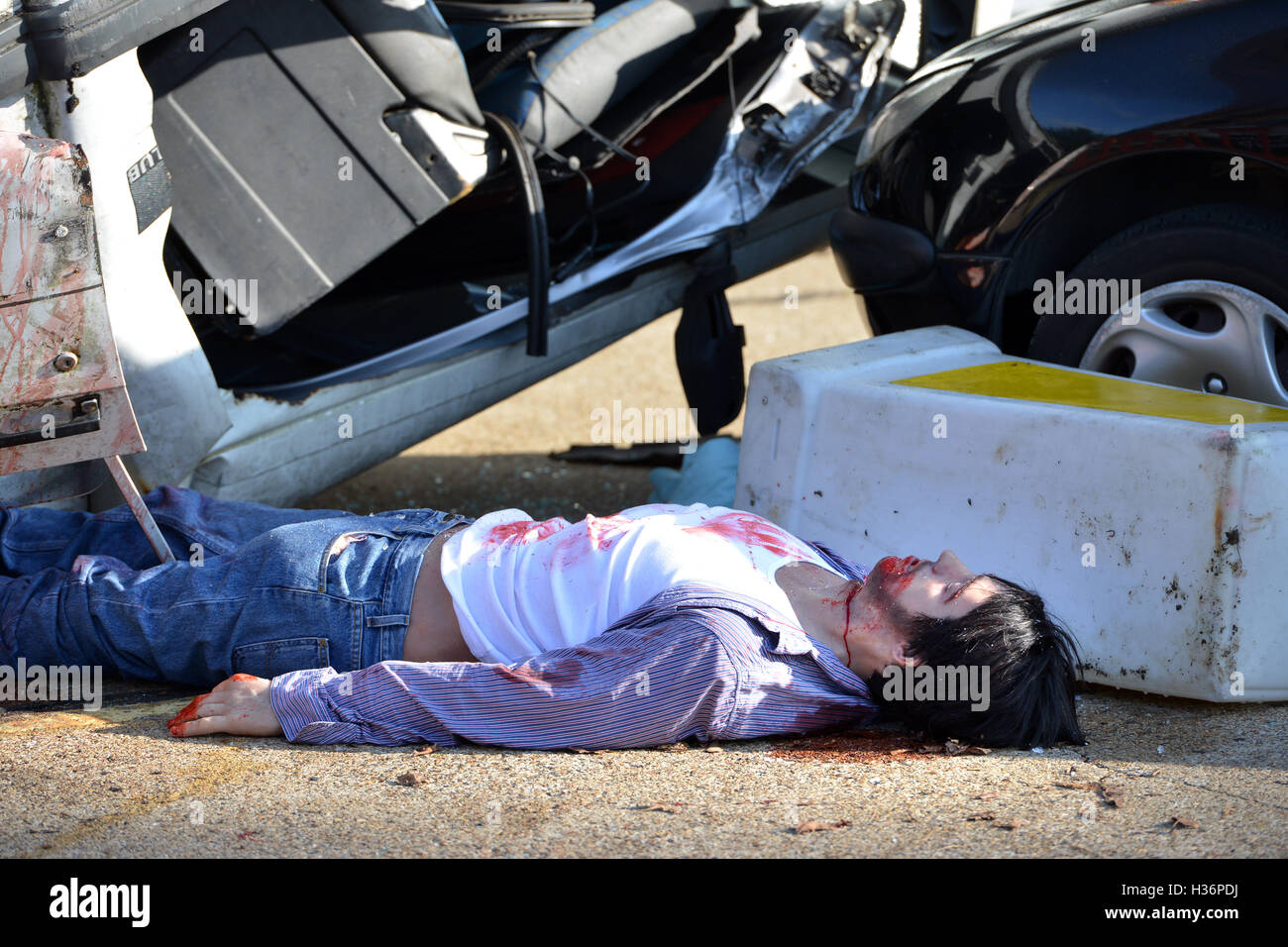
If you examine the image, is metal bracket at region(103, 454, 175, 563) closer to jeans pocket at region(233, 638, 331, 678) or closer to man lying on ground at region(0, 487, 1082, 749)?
Answer: man lying on ground at region(0, 487, 1082, 749)

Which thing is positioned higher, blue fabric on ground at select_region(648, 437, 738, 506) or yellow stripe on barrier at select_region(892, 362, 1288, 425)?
yellow stripe on barrier at select_region(892, 362, 1288, 425)

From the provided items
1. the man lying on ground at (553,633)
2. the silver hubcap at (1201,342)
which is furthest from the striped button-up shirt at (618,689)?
the silver hubcap at (1201,342)

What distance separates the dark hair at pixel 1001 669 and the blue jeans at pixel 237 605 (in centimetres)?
97

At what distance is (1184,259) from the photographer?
3086mm

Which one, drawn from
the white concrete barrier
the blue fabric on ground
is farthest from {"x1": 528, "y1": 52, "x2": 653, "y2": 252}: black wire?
the white concrete barrier

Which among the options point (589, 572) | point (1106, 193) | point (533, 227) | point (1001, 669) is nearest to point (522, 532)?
point (589, 572)

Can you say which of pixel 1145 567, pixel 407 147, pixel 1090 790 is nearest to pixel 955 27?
pixel 407 147

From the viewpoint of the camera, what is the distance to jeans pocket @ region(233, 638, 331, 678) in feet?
8.42

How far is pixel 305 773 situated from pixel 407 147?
1.77 metres

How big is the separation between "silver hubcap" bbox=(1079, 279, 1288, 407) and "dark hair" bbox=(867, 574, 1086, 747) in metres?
0.92

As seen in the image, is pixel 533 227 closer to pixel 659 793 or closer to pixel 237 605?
pixel 237 605

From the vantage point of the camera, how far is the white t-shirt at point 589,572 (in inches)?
97.2

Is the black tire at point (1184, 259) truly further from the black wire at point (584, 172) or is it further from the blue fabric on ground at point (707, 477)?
the black wire at point (584, 172)

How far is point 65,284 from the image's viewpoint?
104 inches
